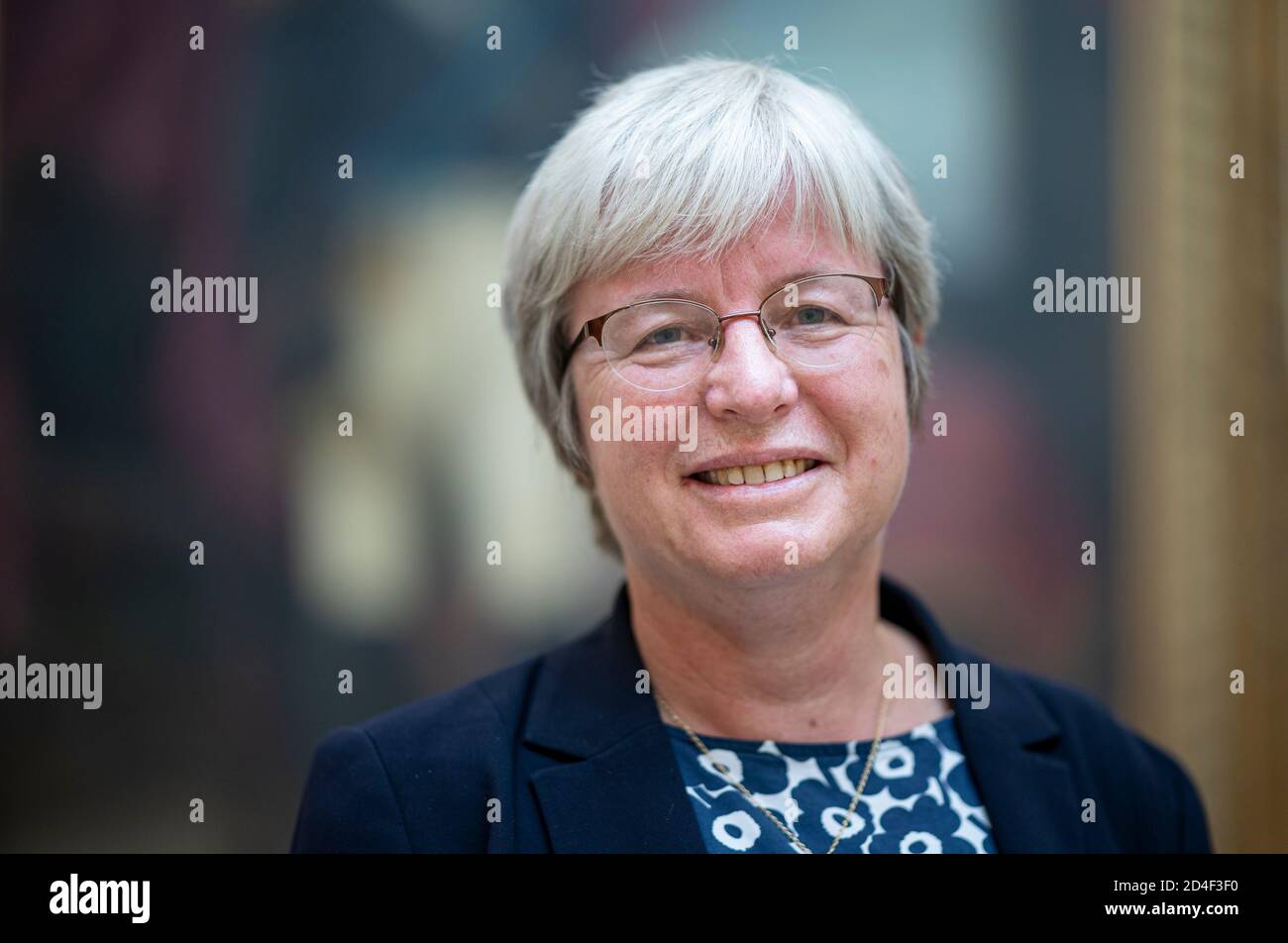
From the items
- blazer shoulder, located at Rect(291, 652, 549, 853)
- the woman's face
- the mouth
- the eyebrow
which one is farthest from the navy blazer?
the eyebrow

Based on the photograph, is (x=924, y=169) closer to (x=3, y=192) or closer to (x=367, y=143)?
(x=367, y=143)

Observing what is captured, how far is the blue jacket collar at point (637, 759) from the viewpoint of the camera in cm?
180

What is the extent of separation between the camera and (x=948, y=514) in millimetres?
3633

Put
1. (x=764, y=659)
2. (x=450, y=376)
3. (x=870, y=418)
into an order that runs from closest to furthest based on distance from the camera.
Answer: (x=870, y=418)
(x=764, y=659)
(x=450, y=376)

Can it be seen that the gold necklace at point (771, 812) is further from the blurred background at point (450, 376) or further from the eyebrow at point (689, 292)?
the blurred background at point (450, 376)

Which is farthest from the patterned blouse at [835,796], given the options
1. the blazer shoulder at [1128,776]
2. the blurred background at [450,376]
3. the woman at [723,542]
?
the blurred background at [450,376]

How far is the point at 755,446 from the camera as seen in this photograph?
70.3 inches

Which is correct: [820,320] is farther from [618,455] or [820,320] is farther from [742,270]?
[618,455]

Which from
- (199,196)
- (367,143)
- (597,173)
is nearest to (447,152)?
(367,143)

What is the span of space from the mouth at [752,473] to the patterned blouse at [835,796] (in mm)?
501

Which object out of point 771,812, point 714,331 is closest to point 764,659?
point 771,812

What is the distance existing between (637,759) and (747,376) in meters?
0.71
